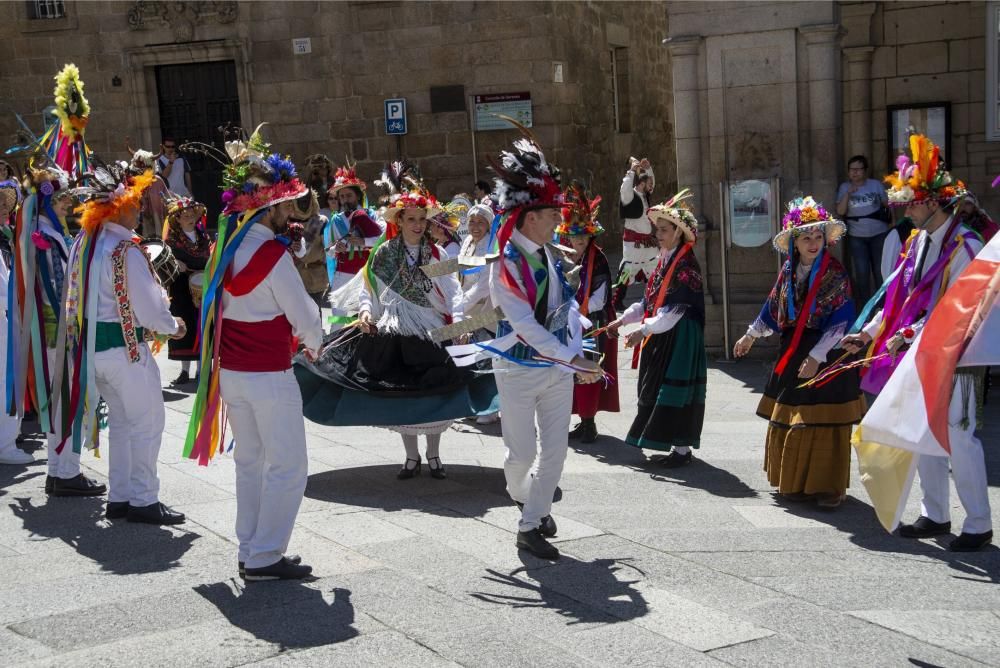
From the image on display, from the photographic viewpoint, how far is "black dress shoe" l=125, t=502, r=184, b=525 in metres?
6.57

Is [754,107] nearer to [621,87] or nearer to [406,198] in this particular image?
[406,198]

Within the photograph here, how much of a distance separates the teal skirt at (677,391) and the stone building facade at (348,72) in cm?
1054

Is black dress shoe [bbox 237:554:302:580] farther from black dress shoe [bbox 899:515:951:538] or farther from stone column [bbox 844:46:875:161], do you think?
stone column [bbox 844:46:875:161]

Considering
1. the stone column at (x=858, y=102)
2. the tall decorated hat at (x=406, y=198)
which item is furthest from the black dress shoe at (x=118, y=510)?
the stone column at (x=858, y=102)

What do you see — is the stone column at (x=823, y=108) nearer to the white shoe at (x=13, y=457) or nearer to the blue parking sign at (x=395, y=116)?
the white shoe at (x=13, y=457)

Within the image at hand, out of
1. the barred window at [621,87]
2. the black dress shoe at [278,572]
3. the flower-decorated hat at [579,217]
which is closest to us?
the black dress shoe at [278,572]

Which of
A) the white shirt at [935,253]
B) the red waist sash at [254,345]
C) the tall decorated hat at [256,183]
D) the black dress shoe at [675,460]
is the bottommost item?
the black dress shoe at [675,460]

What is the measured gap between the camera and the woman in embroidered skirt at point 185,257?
10680mm

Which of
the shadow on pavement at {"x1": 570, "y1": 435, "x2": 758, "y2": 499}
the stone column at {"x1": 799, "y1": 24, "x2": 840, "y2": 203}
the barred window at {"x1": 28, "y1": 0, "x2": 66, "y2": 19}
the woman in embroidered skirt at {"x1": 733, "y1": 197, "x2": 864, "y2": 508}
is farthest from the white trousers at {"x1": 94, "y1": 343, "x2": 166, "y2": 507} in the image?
the barred window at {"x1": 28, "y1": 0, "x2": 66, "y2": 19}

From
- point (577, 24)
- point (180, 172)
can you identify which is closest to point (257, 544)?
point (180, 172)

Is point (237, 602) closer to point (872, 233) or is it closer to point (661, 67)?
point (872, 233)

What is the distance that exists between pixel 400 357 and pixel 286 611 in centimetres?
264

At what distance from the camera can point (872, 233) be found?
1174 centimetres

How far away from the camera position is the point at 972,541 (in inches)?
232
